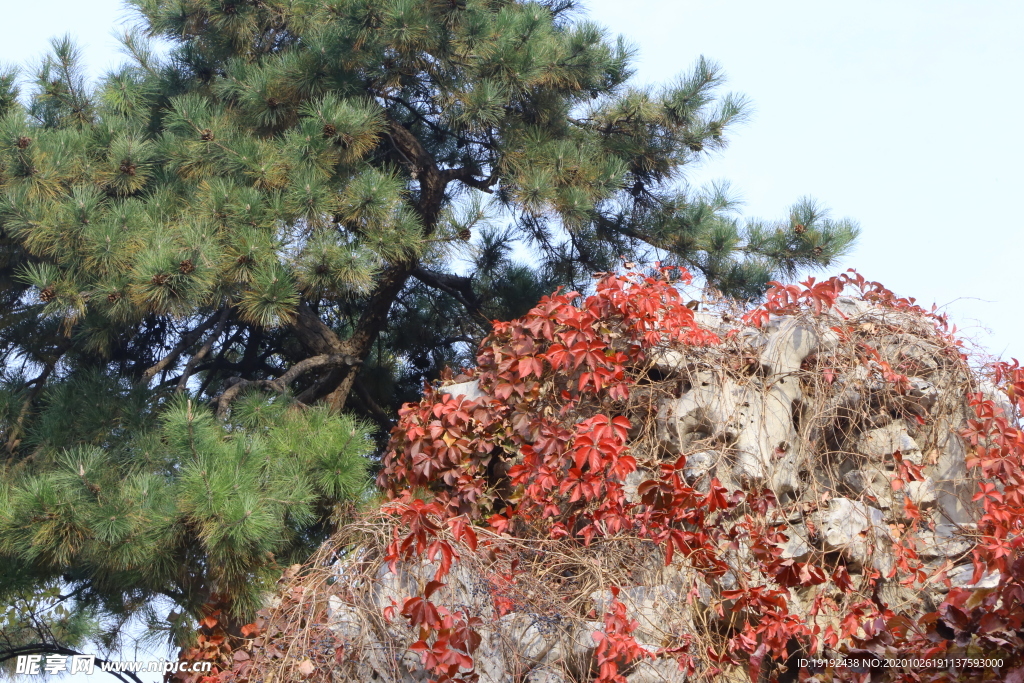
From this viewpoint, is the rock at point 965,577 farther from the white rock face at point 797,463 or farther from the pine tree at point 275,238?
the pine tree at point 275,238

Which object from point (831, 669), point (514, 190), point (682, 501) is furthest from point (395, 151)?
point (831, 669)

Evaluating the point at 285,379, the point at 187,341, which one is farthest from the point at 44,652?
the point at 285,379

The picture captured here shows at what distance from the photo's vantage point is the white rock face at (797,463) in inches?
99.6

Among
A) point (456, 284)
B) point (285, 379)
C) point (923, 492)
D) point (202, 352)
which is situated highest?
point (456, 284)

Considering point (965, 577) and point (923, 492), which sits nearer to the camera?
point (965, 577)

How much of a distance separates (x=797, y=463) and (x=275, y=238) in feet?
6.63

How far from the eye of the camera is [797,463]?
9.25 ft

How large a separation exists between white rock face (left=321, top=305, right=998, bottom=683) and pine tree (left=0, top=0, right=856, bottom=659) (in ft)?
2.44

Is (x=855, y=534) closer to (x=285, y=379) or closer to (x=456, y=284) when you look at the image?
(x=285, y=379)

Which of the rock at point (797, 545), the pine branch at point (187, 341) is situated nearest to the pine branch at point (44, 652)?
the pine branch at point (187, 341)

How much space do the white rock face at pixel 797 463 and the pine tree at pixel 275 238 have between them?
2.44 ft

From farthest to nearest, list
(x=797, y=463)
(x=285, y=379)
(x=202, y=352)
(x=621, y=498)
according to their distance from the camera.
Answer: (x=202, y=352), (x=285, y=379), (x=797, y=463), (x=621, y=498)

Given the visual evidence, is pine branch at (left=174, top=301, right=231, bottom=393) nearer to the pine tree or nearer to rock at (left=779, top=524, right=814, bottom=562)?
the pine tree

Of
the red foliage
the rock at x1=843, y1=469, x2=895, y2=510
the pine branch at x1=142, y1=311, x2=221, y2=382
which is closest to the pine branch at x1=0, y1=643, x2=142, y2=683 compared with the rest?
the pine branch at x1=142, y1=311, x2=221, y2=382
